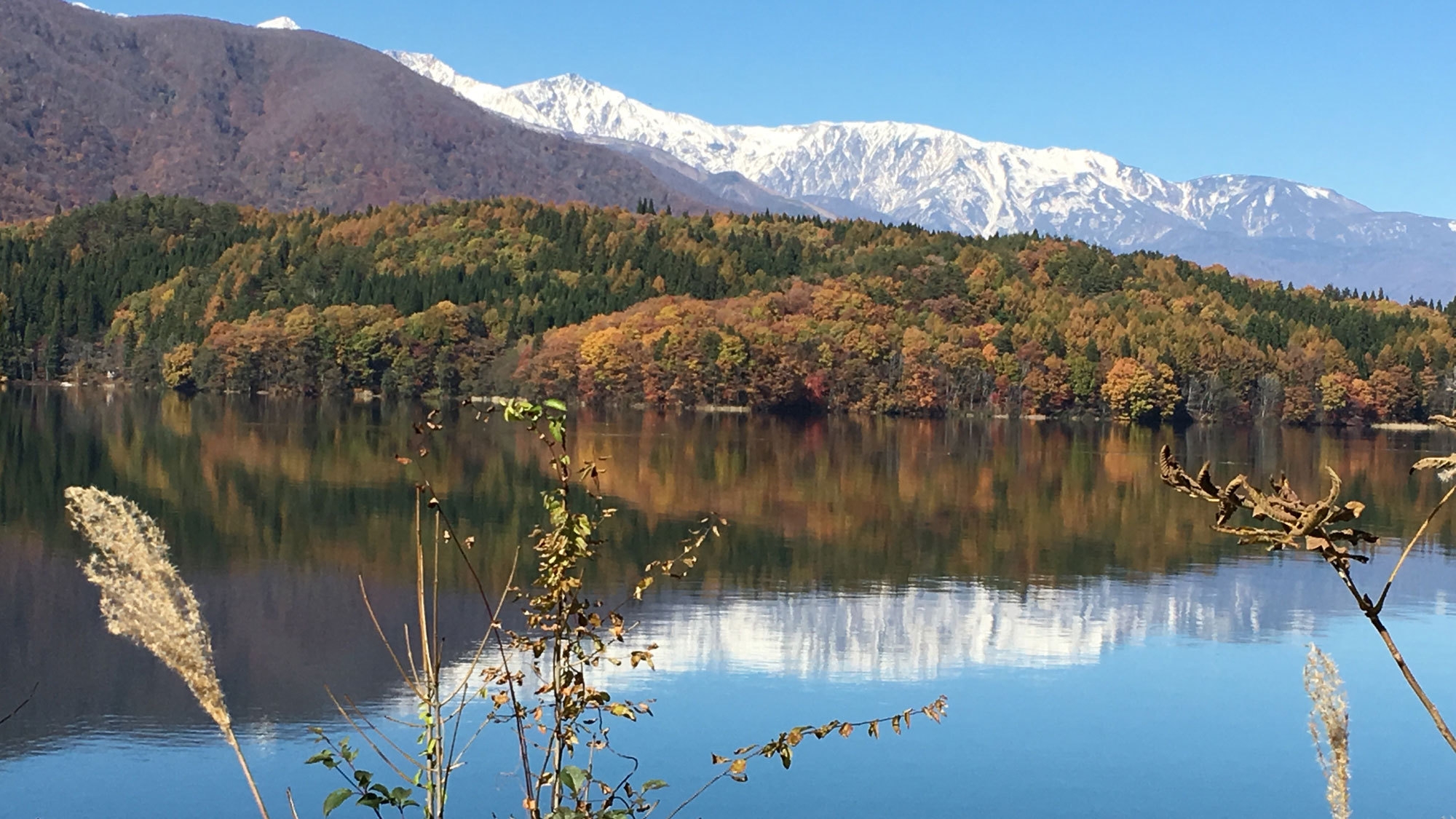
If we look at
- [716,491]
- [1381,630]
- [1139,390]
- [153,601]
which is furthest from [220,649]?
[1139,390]

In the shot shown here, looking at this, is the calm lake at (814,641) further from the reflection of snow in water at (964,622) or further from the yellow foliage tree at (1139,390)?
the yellow foliage tree at (1139,390)

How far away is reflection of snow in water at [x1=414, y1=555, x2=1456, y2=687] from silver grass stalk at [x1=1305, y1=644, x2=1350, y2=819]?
600 inches

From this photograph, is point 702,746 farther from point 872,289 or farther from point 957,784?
point 872,289

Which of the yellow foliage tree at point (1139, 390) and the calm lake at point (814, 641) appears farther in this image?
the yellow foliage tree at point (1139, 390)

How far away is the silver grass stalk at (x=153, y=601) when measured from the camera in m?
4.24

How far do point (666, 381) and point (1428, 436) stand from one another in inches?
2024

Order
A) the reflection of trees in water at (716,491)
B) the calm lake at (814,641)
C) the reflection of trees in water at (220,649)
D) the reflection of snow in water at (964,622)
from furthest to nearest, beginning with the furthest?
the reflection of trees in water at (716,491) < the reflection of snow in water at (964,622) < the reflection of trees in water at (220,649) < the calm lake at (814,641)

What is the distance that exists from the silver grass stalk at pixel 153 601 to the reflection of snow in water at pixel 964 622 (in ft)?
49.5

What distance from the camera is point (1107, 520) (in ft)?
145

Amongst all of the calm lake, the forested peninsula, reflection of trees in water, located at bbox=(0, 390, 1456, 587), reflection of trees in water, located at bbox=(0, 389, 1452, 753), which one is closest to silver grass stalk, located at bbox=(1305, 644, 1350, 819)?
the calm lake

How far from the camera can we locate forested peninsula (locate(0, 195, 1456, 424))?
4508 inches

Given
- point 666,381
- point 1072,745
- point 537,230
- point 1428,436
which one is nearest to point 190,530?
point 1072,745

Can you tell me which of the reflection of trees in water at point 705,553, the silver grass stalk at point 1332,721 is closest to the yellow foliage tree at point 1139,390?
the reflection of trees in water at point 705,553

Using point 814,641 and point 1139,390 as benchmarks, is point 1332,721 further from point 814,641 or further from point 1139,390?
point 1139,390
